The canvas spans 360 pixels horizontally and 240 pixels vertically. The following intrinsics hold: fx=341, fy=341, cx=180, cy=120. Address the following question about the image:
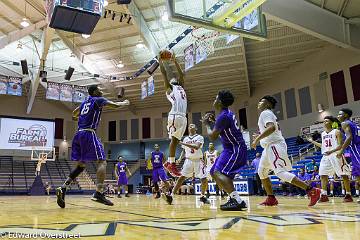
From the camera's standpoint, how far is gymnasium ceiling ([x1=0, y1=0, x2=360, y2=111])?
1741 centimetres

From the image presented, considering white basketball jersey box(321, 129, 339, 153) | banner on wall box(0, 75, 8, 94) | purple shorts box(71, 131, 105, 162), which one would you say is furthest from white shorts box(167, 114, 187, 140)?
banner on wall box(0, 75, 8, 94)

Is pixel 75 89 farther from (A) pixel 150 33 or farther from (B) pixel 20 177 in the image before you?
(B) pixel 20 177

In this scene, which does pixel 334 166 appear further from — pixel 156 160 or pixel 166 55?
pixel 156 160

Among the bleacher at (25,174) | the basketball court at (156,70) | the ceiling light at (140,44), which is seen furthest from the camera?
the bleacher at (25,174)

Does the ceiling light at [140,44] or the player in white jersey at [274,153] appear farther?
the ceiling light at [140,44]

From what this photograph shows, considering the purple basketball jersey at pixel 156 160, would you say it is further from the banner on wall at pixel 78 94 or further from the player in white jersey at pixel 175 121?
the banner on wall at pixel 78 94

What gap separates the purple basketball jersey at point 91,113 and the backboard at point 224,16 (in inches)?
132

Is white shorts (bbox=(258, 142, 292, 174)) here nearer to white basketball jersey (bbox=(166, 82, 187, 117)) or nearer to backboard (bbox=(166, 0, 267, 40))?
white basketball jersey (bbox=(166, 82, 187, 117))

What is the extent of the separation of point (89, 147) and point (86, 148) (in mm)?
48

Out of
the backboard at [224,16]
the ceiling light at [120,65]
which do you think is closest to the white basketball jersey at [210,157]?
the backboard at [224,16]

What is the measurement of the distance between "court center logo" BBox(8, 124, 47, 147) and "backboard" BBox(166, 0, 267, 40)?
733 inches

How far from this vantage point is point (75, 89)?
843 inches

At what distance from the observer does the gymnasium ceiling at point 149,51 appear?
57.1ft

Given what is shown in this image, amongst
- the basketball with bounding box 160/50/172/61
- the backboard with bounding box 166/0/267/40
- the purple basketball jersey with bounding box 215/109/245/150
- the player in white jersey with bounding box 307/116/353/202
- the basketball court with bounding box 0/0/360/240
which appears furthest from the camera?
the basketball court with bounding box 0/0/360/240
